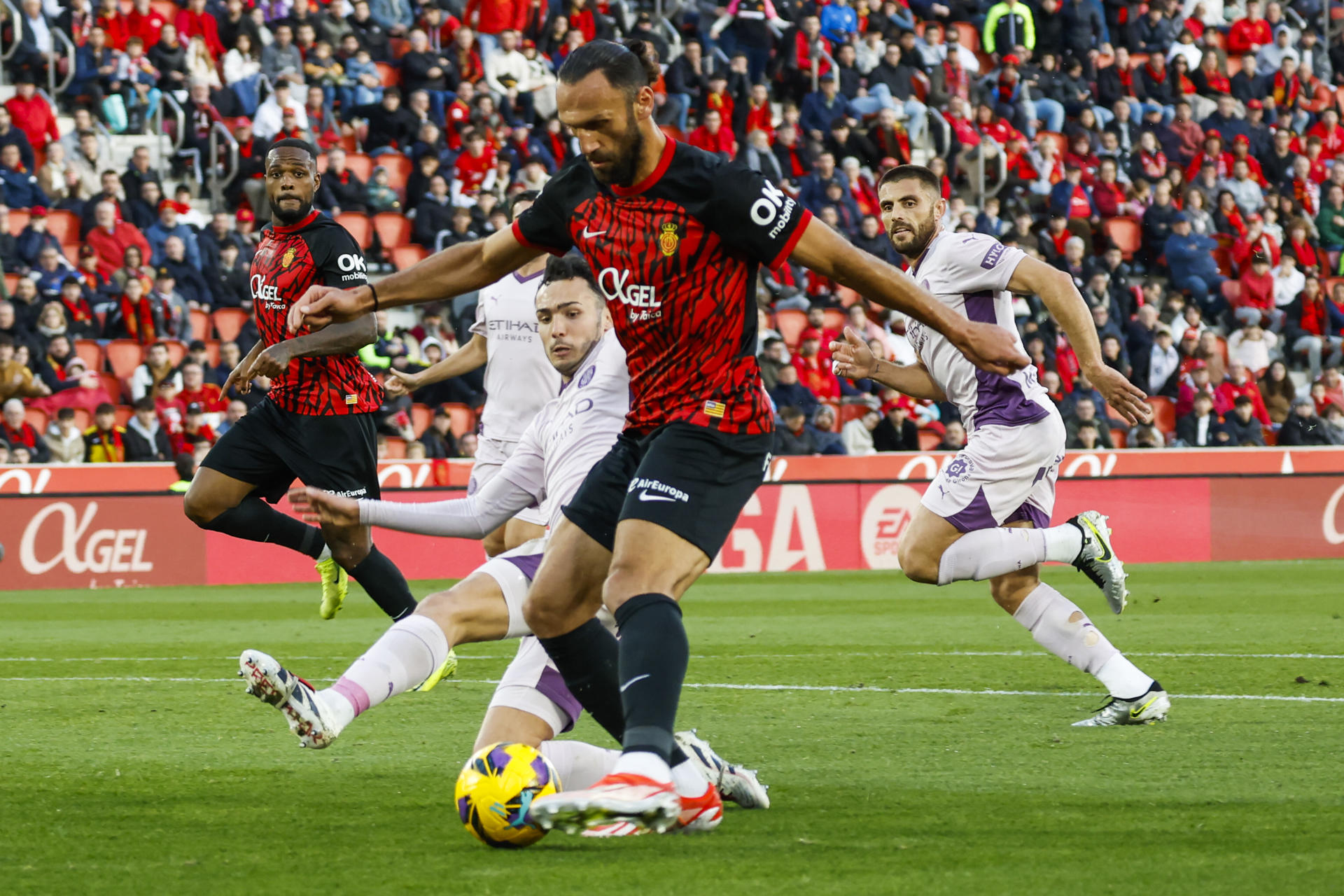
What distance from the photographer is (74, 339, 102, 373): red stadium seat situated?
667 inches

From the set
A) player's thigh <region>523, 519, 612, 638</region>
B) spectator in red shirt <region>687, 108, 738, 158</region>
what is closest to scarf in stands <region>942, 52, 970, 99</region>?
spectator in red shirt <region>687, 108, 738, 158</region>

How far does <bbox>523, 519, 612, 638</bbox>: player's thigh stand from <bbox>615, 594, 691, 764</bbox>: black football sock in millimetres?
304

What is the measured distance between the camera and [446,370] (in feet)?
31.5

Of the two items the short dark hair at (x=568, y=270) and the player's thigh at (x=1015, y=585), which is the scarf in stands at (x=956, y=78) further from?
the short dark hair at (x=568, y=270)

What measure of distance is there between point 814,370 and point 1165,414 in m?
4.62

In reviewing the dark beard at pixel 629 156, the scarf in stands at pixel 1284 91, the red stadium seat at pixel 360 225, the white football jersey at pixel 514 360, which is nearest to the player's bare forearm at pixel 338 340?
the white football jersey at pixel 514 360

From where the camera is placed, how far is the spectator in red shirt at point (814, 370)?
19438mm

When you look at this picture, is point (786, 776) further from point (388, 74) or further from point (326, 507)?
point (388, 74)

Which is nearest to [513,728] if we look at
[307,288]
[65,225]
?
[307,288]

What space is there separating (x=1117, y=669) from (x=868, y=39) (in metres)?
17.8

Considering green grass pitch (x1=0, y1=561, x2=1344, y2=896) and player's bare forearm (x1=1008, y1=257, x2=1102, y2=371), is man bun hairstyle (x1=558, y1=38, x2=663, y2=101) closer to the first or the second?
green grass pitch (x1=0, y1=561, x2=1344, y2=896)

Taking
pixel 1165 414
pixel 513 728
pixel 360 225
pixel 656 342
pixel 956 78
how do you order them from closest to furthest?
pixel 656 342 < pixel 513 728 < pixel 360 225 < pixel 1165 414 < pixel 956 78

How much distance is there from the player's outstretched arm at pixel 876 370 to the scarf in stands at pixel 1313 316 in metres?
16.2

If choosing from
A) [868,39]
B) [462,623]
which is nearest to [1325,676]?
[462,623]
